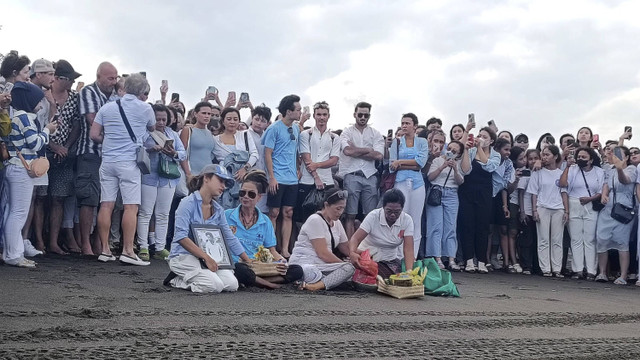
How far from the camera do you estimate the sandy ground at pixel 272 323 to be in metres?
4.20

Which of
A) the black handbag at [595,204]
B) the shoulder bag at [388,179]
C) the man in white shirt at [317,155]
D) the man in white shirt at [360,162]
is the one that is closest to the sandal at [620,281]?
the black handbag at [595,204]

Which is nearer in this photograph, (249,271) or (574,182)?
(249,271)

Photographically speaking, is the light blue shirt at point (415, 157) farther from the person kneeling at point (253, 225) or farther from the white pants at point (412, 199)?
the person kneeling at point (253, 225)

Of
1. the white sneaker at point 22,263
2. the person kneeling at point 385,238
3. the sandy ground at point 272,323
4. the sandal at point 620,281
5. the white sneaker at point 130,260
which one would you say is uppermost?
the person kneeling at point 385,238

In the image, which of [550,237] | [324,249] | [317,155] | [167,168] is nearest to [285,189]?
[317,155]

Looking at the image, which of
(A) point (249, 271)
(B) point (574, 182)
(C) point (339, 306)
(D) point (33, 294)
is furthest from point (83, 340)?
(B) point (574, 182)

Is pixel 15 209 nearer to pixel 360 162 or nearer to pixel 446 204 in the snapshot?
pixel 360 162

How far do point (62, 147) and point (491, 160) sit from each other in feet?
19.5

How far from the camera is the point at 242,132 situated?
32.8 ft

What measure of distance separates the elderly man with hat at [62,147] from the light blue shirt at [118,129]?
60 centimetres

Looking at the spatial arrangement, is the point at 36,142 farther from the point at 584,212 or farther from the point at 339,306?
the point at 584,212

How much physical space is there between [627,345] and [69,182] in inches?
239

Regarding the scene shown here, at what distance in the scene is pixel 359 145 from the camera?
34.7 feet

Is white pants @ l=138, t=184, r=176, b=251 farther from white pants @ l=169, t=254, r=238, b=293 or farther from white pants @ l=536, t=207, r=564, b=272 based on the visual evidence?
white pants @ l=536, t=207, r=564, b=272
